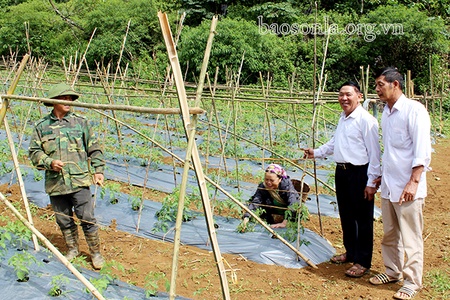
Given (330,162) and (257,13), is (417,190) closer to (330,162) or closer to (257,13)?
(330,162)

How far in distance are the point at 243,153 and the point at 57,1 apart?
82.0 ft

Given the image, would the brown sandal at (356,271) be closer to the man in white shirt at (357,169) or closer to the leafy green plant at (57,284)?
the man in white shirt at (357,169)

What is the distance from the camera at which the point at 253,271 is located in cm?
378

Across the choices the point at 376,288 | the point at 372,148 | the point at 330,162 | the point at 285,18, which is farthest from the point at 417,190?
the point at 285,18

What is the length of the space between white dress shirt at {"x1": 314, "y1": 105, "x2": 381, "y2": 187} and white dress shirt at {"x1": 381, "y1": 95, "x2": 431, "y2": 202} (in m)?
0.14

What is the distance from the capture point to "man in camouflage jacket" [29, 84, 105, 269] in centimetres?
350

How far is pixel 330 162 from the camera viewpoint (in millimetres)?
8125

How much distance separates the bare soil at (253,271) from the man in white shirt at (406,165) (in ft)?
1.25

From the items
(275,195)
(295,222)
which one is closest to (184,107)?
(295,222)

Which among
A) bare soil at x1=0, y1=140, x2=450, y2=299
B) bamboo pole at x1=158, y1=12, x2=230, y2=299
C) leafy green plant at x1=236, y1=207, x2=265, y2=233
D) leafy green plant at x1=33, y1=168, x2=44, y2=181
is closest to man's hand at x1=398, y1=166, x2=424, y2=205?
bare soil at x1=0, y1=140, x2=450, y2=299

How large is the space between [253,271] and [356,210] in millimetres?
936

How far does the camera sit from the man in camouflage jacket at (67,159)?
3504mm

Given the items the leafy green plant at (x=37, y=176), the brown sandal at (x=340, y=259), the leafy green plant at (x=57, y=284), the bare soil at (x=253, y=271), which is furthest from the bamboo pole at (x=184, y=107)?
the leafy green plant at (x=37, y=176)

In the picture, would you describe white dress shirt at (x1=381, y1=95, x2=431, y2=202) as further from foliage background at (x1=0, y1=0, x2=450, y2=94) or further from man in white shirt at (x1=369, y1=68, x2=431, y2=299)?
foliage background at (x1=0, y1=0, x2=450, y2=94)
